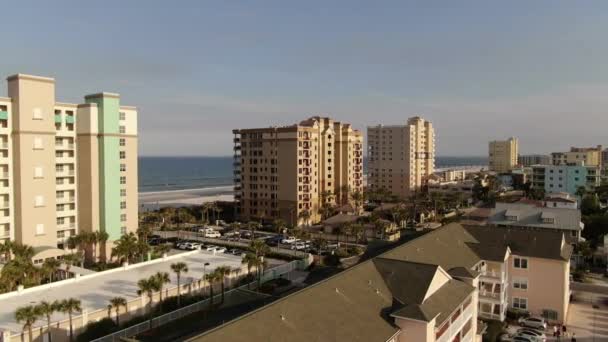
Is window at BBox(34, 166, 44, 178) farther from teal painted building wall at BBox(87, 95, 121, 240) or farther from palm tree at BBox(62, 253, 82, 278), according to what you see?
palm tree at BBox(62, 253, 82, 278)

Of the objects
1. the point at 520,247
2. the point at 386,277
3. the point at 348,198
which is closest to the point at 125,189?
the point at 386,277

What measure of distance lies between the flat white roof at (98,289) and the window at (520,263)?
29.6 metres

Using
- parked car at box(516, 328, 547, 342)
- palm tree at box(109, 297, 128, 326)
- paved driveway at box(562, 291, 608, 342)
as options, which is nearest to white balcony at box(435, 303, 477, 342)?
parked car at box(516, 328, 547, 342)

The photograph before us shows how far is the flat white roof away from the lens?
3494cm

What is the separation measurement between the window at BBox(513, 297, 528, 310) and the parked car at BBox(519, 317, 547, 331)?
90.1 inches

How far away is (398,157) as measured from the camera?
440 feet

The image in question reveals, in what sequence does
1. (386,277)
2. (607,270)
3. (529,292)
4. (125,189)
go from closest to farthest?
(386,277), (529,292), (607,270), (125,189)

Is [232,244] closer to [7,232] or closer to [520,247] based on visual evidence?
[7,232]

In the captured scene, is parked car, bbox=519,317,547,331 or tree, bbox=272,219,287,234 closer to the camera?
parked car, bbox=519,317,547,331

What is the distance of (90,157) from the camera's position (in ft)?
183

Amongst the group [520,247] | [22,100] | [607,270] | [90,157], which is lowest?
[607,270]

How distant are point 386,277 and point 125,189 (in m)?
43.2

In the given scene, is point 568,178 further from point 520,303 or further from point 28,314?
point 28,314

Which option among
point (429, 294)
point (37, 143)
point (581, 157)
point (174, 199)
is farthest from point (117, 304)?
point (581, 157)
